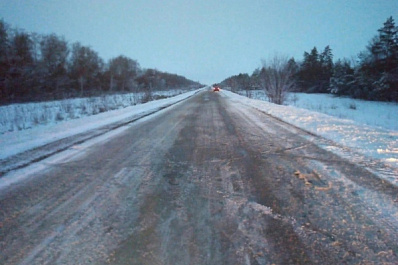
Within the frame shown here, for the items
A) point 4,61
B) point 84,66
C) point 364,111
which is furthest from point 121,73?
point 364,111

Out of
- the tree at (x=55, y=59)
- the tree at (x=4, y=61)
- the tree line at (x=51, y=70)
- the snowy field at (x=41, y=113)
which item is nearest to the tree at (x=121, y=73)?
the tree line at (x=51, y=70)

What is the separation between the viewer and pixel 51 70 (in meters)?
38.8

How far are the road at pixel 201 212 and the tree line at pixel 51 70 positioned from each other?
90.3 feet

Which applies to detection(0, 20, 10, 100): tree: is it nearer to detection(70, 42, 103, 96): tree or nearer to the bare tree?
detection(70, 42, 103, 96): tree

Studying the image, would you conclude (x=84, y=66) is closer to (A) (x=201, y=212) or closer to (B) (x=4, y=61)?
(B) (x=4, y=61)

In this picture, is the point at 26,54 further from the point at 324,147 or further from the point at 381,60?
the point at 381,60

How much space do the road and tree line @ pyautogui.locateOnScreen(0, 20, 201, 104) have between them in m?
27.5

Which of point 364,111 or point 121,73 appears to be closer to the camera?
point 364,111

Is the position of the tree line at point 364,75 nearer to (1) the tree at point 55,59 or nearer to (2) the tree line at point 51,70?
(2) the tree line at point 51,70

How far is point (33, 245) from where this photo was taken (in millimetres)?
1991

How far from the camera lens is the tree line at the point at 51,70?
26.7 m

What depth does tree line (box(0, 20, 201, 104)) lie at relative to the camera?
87.6ft

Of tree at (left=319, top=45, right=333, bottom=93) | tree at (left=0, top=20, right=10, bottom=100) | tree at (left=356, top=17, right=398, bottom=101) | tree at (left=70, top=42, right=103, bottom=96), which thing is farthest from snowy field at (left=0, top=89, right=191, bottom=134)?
tree at (left=319, top=45, right=333, bottom=93)

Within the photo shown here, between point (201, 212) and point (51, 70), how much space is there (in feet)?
149
